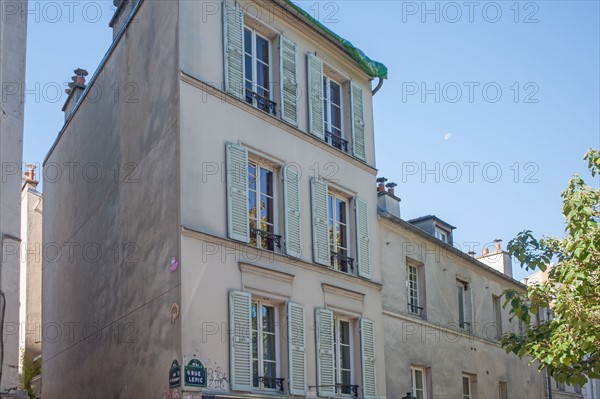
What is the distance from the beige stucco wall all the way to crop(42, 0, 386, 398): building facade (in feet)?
2.51

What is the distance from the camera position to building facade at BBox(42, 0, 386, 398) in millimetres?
13359

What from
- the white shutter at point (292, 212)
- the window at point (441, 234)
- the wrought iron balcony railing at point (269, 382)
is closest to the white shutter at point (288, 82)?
the white shutter at point (292, 212)

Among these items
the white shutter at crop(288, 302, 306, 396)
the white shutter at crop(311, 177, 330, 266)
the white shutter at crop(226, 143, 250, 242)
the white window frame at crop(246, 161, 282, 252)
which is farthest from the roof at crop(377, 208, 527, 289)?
the white shutter at crop(226, 143, 250, 242)

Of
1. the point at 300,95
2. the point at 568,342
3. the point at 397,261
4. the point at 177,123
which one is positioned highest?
the point at 300,95

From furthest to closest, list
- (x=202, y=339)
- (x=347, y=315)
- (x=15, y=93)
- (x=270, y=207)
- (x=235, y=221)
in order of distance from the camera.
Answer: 1. (x=347, y=315)
2. (x=270, y=207)
3. (x=235, y=221)
4. (x=202, y=339)
5. (x=15, y=93)

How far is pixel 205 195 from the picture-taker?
536 inches

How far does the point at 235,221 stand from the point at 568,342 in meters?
5.50

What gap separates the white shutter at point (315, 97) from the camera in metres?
16.5

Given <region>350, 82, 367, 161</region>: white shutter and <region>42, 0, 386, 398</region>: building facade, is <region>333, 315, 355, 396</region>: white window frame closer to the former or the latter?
<region>42, 0, 386, 398</region>: building facade

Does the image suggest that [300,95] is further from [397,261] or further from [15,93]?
[15,93]

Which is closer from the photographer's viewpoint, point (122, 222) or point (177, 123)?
point (177, 123)

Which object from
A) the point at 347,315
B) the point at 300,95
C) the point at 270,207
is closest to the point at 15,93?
the point at 270,207

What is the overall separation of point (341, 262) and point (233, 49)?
4687 millimetres

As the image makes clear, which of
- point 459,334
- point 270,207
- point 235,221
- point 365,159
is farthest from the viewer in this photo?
point 459,334
